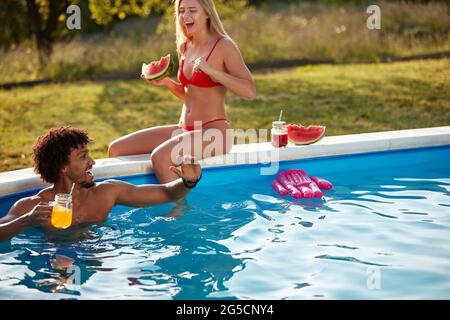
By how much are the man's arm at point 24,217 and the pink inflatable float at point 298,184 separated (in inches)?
87.7

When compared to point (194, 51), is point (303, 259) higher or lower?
lower

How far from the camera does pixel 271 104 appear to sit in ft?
37.3

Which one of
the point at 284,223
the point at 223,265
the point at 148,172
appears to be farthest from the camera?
the point at 148,172

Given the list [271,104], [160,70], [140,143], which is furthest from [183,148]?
[271,104]

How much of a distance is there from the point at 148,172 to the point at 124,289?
79.6 inches

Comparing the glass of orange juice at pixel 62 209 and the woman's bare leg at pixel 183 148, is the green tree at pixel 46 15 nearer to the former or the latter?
the woman's bare leg at pixel 183 148

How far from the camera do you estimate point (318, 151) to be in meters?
7.42

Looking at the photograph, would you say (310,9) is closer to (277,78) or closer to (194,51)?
(277,78)

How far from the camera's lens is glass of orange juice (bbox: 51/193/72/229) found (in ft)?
15.9

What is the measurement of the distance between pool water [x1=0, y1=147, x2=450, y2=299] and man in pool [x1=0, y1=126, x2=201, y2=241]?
0.20m

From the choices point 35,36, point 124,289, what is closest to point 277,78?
point 35,36
